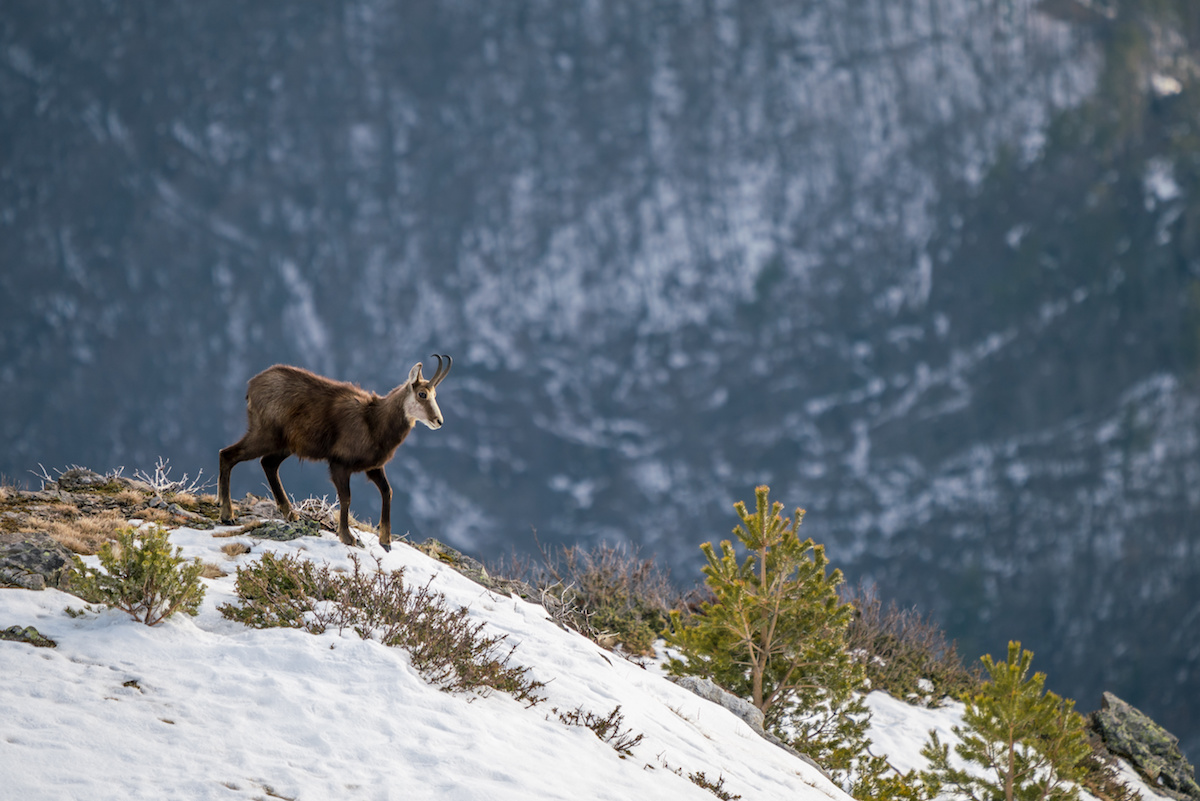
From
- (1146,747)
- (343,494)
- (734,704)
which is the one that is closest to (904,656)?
(1146,747)

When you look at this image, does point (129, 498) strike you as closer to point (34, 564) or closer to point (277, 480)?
point (277, 480)

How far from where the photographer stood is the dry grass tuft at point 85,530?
866 cm

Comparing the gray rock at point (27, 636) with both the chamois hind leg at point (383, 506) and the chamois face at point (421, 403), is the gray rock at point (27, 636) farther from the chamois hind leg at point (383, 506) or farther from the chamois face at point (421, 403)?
the chamois face at point (421, 403)

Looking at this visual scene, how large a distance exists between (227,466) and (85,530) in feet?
4.81

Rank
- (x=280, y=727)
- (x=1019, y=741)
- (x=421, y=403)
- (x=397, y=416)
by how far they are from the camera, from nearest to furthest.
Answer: (x=280, y=727)
(x=421, y=403)
(x=397, y=416)
(x=1019, y=741)

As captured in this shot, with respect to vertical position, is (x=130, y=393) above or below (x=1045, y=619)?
below

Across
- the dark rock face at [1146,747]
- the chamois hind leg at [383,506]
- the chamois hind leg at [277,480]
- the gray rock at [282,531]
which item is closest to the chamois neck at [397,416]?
the chamois hind leg at [383,506]

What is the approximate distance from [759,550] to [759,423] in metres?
190

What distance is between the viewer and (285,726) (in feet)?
19.9

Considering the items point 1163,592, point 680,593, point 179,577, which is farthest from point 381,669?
point 1163,592

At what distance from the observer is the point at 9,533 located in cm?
855

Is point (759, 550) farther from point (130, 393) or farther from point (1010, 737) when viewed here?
point (130, 393)

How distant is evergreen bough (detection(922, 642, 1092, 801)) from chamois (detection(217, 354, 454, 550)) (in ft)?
27.0

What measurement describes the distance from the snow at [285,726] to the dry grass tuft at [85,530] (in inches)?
14.6
